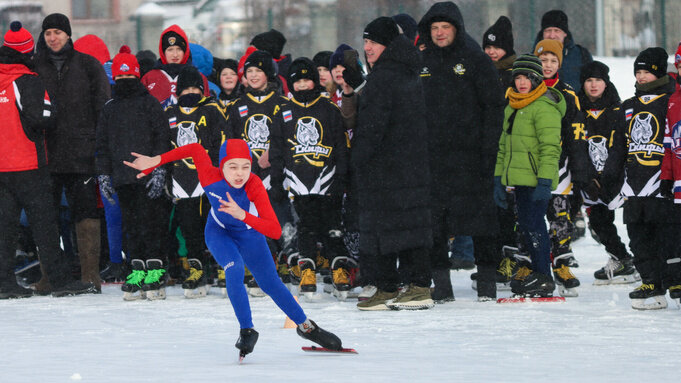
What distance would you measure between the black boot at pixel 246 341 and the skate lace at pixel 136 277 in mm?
3552

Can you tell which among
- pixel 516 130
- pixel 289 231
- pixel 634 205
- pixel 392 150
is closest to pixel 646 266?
pixel 634 205

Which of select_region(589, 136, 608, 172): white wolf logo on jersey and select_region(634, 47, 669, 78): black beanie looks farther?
select_region(589, 136, 608, 172): white wolf logo on jersey

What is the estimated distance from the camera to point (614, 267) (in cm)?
1077

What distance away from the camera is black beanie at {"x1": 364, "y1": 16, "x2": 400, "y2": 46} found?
914 centimetres

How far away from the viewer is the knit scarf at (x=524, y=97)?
945 centimetres

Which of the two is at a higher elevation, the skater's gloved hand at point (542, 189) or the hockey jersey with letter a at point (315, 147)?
the hockey jersey with letter a at point (315, 147)

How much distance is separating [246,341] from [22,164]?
4.45m

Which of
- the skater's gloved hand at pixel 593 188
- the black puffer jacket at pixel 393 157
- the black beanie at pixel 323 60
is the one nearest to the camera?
the black puffer jacket at pixel 393 157

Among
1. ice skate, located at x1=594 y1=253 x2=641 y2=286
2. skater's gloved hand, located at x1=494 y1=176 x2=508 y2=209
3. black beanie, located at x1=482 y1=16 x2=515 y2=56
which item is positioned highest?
black beanie, located at x1=482 y1=16 x2=515 y2=56

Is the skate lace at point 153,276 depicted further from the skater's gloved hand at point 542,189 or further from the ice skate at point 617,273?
the ice skate at point 617,273

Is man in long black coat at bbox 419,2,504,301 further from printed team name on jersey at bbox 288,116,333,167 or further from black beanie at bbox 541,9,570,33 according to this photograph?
black beanie at bbox 541,9,570,33

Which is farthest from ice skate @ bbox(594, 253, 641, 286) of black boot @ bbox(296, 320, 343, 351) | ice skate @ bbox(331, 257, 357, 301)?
black boot @ bbox(296, 320, 343, 351)

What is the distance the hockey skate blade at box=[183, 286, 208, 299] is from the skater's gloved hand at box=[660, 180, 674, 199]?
12.7 ft

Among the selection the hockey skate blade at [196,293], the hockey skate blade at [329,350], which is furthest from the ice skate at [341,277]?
the hockey skate blade at [329,350]
